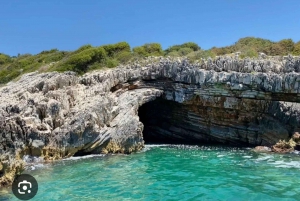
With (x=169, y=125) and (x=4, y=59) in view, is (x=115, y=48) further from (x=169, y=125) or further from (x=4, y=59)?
(x=4, y=59)

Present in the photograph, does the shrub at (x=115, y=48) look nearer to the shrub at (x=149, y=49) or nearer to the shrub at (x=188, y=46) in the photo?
the shrub at (x=149, y=49)

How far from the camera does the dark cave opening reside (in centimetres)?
2812

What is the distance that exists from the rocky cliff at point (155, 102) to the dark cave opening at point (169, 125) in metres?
0.11

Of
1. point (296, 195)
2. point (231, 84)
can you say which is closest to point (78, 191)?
point (296, 195)

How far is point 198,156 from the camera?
68.8 ft

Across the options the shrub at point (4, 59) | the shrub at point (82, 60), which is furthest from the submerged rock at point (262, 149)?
the shrub at point (4, 59)

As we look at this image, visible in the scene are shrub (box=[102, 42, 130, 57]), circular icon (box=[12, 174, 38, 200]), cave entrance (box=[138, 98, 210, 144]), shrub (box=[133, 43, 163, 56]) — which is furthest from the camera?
shrub (box=[102, 42, 130, 57])

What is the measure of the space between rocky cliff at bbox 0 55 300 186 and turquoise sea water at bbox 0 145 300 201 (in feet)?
6.56

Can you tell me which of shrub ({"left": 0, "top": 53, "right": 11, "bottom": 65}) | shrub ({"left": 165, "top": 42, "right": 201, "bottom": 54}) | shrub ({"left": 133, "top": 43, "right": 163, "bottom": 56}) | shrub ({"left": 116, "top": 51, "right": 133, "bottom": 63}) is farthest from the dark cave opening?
shrub ({"left": 0, "top": 53, "right": 11, "bottom": 65})

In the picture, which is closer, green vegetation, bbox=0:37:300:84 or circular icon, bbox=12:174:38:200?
circular icon, bbox=12:174:38:200

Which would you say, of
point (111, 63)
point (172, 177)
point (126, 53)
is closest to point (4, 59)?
point (126, 53)

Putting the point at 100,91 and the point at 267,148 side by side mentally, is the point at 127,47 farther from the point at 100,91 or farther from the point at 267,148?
the point at 267,148

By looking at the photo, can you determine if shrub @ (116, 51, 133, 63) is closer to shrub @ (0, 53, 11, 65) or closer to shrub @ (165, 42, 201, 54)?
shrub @ (165, 42, 201, 54)

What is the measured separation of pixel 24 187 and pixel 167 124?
1736 cm
